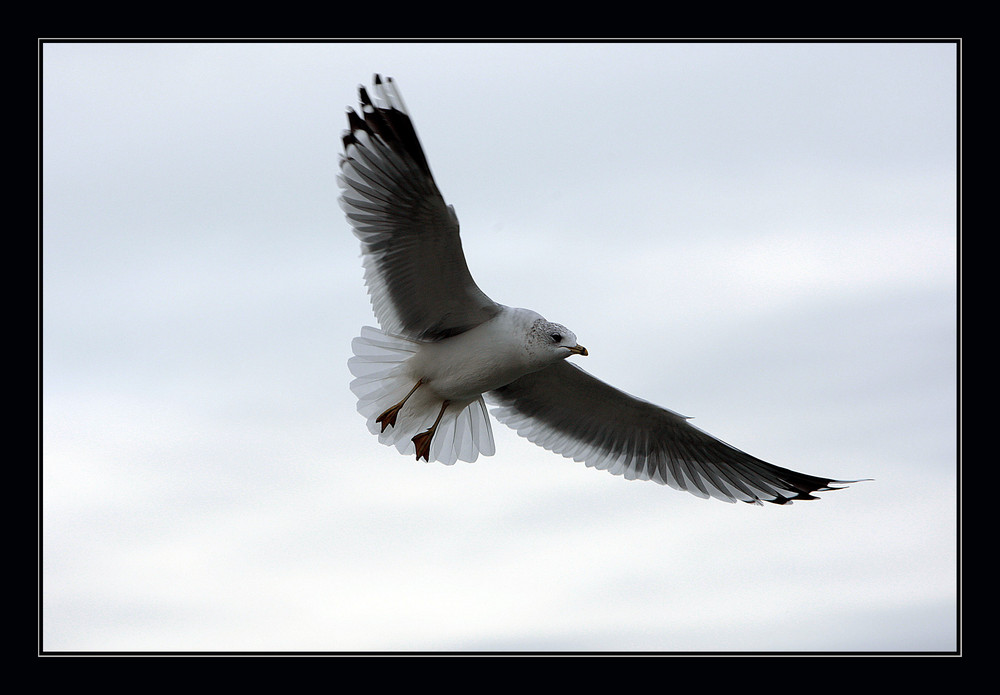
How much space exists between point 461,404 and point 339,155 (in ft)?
5.12

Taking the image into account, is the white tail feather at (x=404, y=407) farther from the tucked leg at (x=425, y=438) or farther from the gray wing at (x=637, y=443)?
the gray wing at (x=637, y=443)

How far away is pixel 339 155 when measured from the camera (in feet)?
17.6

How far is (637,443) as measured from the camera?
6.70 m

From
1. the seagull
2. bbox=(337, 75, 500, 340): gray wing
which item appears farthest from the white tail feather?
bbox=(337, 75, 500, 340): gray wing

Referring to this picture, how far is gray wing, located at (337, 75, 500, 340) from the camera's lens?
5.28 metres

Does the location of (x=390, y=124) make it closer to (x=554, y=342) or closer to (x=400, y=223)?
(x=400, y=223)

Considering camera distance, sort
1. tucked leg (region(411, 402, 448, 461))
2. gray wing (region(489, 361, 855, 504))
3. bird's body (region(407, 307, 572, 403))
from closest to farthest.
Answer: bird's body (region(407, 307, 572, 403)), tucked leg (region(411, 402, 448, 461)), gray wing (region(489, 361, 855, 504))

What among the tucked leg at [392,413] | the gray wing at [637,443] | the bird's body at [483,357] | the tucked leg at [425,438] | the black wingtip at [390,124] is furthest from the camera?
the gray wing at [637,443]

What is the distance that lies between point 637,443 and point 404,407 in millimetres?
1466

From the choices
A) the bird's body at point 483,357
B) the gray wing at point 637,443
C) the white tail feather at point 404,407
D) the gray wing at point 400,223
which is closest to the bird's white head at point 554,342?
the bird's body at point 483,357

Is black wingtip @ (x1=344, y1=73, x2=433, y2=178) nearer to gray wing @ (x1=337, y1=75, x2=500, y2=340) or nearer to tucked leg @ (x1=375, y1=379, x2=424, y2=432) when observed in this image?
gray wing @ (x1=337, y1=75, x2=500, y2=340)

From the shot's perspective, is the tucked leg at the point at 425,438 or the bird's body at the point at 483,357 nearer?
the bird's body at the point at 483,357

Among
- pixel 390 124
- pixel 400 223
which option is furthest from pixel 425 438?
pixel 390 124

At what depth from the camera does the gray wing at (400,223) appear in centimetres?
528
